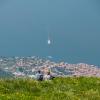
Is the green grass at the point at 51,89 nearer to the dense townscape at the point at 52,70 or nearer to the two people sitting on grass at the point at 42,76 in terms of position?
the two people sitting on grass at the point at 42,76

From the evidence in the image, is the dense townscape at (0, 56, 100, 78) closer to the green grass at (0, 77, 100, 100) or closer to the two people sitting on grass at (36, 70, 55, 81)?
the two people sitting on grass at (36, 70, 55, 81)

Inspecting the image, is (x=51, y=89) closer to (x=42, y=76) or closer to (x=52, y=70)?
(x=42, y=76)

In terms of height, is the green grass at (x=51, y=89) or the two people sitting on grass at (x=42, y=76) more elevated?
the two people sitting on grass at (x=42, y=76)

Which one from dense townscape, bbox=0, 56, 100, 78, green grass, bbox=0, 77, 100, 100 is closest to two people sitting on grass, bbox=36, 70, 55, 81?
dense townscape, bbox=0, 56, 100, 78

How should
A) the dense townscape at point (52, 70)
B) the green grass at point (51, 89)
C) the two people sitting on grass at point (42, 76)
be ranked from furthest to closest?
the dense townscape at point (52, 70) < the two people sitting on grass at point (42, 76) < the green grass at point (51, 89)

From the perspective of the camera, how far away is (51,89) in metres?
17.4

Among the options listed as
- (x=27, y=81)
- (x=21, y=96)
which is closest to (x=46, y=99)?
(x=21, y=96)

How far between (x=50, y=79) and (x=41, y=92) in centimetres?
340

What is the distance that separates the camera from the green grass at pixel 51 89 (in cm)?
1516

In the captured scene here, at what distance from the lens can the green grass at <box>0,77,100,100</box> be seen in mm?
15164

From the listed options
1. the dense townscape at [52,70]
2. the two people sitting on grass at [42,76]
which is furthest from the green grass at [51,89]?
the dense townscape at [52,70]

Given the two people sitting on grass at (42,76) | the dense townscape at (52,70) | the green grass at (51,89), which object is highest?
the dense townscape at (52,70)

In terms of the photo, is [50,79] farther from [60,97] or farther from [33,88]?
[60,97]

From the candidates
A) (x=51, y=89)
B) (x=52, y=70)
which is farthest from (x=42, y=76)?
(x=52, y=70)
